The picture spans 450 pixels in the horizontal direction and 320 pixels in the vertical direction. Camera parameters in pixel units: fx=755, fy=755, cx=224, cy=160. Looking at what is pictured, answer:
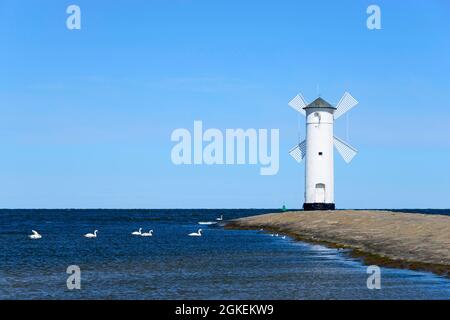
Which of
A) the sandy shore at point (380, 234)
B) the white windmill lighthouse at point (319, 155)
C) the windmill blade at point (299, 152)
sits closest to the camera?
the sandy shore at point (380, 234)

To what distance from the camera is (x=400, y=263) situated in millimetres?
41000

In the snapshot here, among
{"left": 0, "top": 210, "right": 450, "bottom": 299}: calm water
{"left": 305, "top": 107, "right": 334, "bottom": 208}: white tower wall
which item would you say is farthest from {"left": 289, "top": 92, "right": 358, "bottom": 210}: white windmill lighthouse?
{"left": 0, "top": 210, "right": 450, "bottom": 299}: calm water

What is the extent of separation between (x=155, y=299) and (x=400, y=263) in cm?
1605

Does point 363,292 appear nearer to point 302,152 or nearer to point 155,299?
point 155,299

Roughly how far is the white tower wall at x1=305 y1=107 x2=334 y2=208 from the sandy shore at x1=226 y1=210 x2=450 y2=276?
3392mm

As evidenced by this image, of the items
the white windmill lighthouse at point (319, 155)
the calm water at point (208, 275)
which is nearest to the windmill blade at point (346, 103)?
the white windmill lighthouse at point (319, 155)

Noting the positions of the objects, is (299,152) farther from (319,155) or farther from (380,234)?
(380,234)

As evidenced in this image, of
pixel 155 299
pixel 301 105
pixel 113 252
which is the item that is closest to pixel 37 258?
pixel 113 252

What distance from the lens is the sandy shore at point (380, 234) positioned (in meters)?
41.4

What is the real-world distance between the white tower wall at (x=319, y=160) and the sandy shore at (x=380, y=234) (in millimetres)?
3392

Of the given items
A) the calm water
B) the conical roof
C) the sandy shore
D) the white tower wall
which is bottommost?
the calm water

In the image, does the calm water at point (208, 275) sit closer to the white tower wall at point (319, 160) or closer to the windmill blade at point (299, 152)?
the white tower wall at point (319, 160)

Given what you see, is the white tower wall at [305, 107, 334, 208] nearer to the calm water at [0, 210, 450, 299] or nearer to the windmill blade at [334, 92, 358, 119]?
the windmill blade at [334, 92, 358, 119]

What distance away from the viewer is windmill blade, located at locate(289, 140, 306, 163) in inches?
3826
